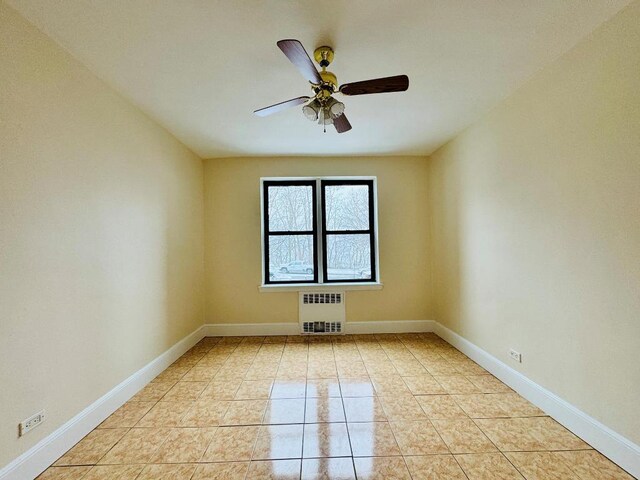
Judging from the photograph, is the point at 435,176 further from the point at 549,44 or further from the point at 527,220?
the point at 549,44

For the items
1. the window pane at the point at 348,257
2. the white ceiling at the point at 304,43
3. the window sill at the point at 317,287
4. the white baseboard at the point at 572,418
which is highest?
the white ceiling at the point at 304,43

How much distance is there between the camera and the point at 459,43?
2154 millimetres

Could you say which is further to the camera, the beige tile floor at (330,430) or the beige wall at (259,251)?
the beige wall at (259,251)

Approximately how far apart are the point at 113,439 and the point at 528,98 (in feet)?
12.9

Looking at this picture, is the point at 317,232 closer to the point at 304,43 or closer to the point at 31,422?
the point at 304,43

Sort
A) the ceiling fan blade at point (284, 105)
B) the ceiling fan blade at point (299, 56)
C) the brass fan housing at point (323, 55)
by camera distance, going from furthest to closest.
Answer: the ceiling fan blade at point (284, 105), the brass fan housing at point (323, 55), the ceiling fan blade at point (299, 56)

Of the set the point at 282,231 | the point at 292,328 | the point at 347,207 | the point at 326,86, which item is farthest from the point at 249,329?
the point at 326,86

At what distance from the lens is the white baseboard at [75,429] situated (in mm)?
1788

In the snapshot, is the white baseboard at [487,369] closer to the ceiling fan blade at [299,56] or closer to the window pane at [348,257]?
the window pane at [348,257]

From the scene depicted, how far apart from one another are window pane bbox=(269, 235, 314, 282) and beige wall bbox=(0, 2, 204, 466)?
5.71 feet

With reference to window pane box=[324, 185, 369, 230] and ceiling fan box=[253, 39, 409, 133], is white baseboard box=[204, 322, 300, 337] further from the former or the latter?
ceiling fan box=[253, 39, 409, 133]

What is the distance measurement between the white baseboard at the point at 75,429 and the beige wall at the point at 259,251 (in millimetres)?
1492

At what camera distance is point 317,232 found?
4.91 meters

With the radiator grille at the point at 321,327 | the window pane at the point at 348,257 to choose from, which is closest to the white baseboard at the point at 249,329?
the radiator grille at the point at 321,327
